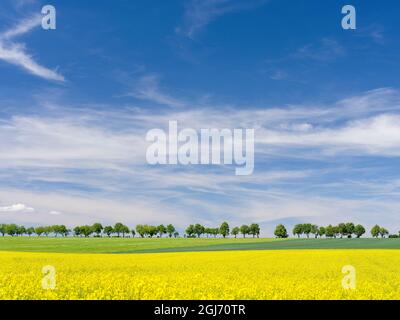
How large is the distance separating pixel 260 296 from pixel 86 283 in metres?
7.23

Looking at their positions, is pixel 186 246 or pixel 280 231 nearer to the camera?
pixel 186 246

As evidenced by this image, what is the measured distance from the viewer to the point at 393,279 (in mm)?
23797

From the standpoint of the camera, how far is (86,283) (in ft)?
64.4

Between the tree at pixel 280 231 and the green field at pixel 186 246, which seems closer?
the green field at pixel 186 246

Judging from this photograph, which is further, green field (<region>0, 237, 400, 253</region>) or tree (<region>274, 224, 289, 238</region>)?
tree (<region>274, 224, 289, 238</region>)

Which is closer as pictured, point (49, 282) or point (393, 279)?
point (49, 282)
